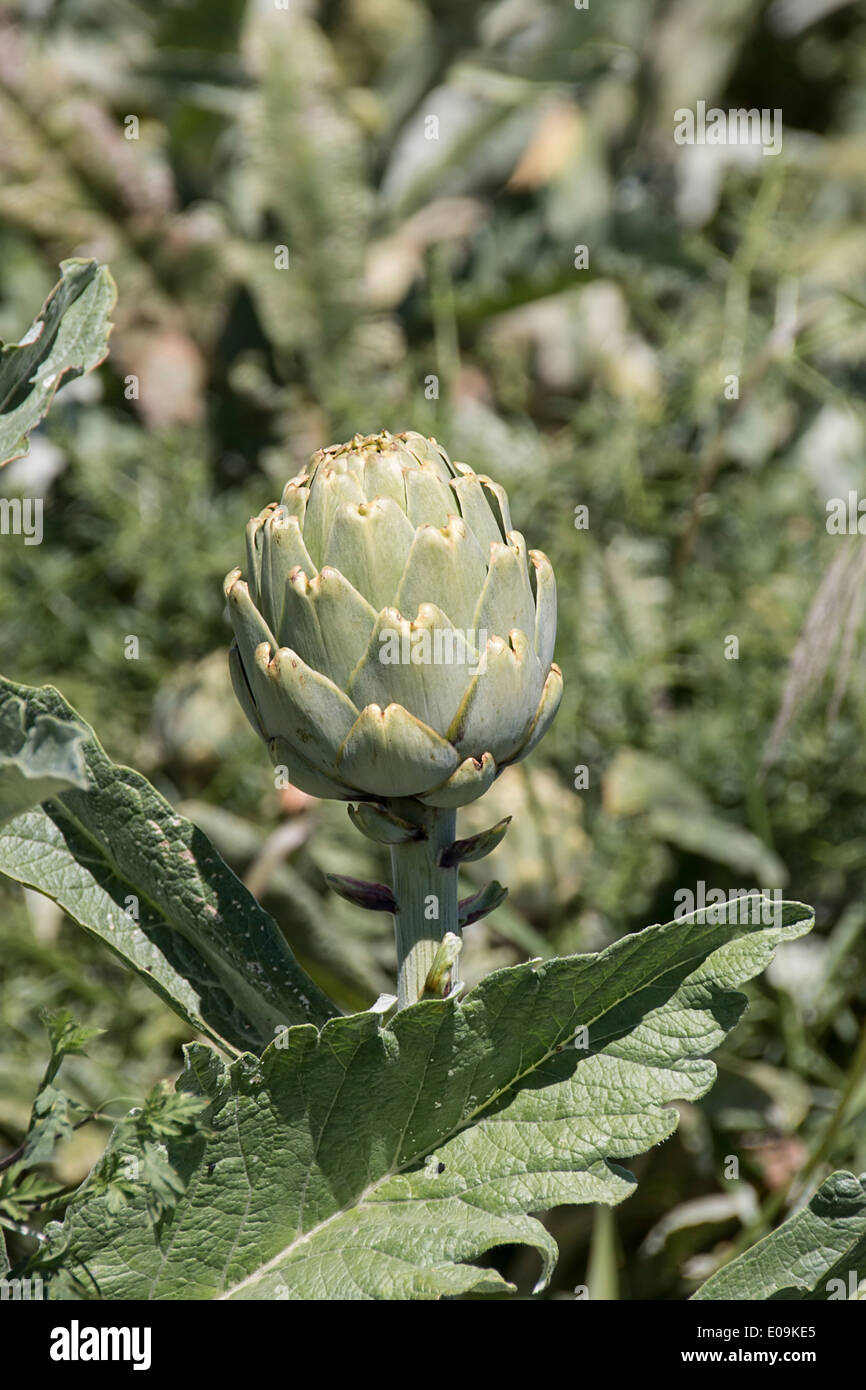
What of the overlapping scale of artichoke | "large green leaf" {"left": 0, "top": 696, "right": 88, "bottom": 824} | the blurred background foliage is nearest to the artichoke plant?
the overlapping scale of artichoke

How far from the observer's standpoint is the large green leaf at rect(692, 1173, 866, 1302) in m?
0.54

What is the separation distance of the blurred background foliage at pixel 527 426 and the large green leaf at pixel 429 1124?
10.6 inches

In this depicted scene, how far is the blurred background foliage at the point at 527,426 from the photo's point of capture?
41.9 inches

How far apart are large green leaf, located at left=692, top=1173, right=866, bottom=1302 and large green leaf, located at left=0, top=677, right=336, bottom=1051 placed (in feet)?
0.70

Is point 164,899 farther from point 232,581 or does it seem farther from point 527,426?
point 527,426

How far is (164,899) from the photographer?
0.57 m

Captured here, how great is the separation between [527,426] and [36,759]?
4.18 feet

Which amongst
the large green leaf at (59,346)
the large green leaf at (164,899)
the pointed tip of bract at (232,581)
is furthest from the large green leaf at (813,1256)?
the large green leaf at (59,346)

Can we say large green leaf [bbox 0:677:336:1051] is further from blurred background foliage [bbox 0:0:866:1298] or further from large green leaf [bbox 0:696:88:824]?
blurred background foliage [bbox 0:0:866:1298]

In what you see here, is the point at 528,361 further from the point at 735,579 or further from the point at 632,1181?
the point at 632,1181

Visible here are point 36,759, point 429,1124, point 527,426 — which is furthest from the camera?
point 527,426

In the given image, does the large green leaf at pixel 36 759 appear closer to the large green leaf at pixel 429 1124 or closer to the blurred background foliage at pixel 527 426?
the large green leaf at pixel 429 1124

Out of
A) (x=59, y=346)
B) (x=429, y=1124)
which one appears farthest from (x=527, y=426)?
(x=429, y=1124)

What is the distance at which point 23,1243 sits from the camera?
0.80 m
